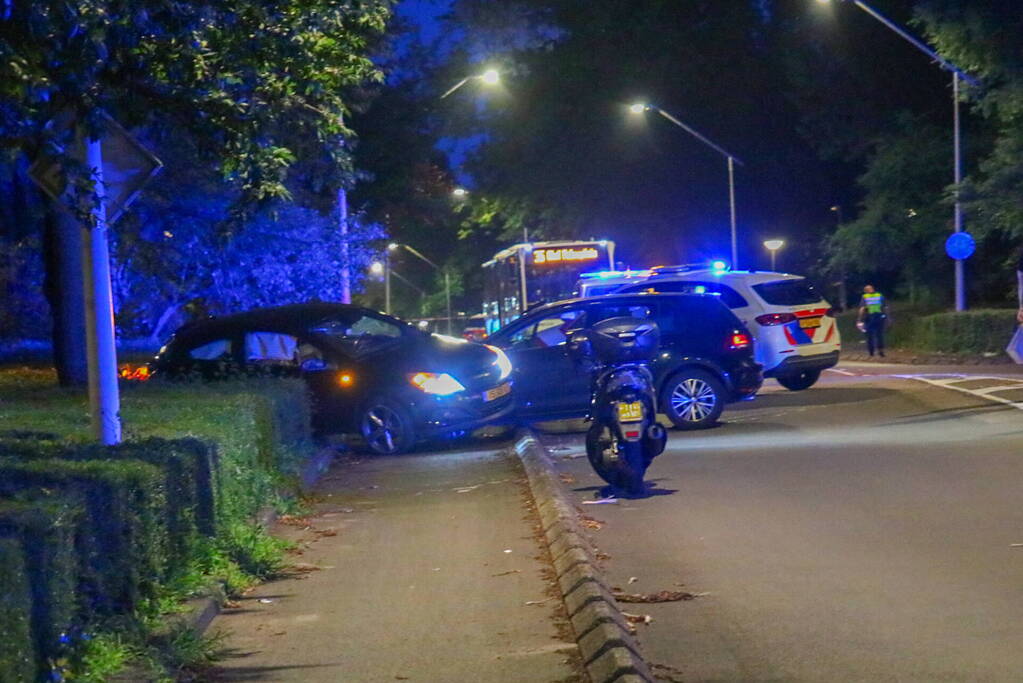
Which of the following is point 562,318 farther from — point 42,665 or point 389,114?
point 389,114

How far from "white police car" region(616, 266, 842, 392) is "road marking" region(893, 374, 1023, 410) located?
178 centimetres

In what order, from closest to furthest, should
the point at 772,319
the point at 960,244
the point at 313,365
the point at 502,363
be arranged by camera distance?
1. the point at 313,365
2. the point at 502,363
3. the point at 772,319
4. the point at 960,244

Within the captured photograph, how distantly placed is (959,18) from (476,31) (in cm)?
2775

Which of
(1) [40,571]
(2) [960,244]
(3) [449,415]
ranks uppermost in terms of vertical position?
(2) [960,244]

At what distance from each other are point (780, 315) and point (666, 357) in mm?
3676

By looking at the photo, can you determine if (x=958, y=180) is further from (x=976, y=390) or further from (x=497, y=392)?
(x=497, y=392)

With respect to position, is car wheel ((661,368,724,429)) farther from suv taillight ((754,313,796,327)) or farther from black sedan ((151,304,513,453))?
suv taillight ((754,313,796,327))

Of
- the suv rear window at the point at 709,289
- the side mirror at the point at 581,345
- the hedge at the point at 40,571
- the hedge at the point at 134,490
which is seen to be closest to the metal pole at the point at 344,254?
the suv rear window at the point at 709,289

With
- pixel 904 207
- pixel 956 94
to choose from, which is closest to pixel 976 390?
pixel 956 94

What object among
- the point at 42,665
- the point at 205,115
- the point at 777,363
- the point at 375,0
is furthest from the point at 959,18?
the point at 42,665

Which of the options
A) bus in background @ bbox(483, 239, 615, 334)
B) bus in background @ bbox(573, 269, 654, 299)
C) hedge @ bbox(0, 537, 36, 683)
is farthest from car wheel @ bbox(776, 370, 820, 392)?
hedge @ bbox(0, 537, 36, 683)

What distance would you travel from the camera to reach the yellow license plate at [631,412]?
11859mm

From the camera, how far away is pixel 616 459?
11.9 metres

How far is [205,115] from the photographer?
1145cm
